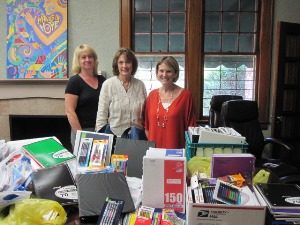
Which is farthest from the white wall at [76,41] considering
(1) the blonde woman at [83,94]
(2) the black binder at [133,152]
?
(2) the black binder at [133,152]

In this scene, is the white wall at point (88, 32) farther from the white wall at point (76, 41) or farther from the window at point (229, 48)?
the window at point (229, 48)

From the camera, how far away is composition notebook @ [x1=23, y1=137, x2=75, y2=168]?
145 cm

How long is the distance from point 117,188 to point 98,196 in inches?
3.5

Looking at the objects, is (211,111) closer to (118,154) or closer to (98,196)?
(118,154)

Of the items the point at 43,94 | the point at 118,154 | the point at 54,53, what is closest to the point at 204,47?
the point at 54,53

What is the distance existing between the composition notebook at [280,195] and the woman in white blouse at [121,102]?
3.90ft

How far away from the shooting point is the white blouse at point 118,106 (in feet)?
7.23

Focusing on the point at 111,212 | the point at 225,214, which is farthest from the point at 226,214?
the point at 111,212

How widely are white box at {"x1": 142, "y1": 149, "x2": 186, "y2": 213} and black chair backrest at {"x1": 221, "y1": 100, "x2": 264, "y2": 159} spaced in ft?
6.34

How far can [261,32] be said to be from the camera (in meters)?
3.64

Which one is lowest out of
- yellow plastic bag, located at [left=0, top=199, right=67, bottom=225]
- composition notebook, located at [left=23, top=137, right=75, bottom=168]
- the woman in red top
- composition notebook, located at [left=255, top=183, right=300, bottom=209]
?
yellow plastic bag, located at [left=0, top=199, right=67, bottom=225]

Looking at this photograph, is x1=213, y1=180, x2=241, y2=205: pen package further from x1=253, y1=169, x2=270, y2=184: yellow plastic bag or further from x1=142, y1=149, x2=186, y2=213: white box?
x1=253, y1=169, x2=270, y2=184: yellow plastic bag

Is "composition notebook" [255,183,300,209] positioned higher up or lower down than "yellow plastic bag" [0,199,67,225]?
higher up

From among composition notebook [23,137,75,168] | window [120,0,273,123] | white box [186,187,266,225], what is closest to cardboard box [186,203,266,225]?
white box [186,187,266,225]
